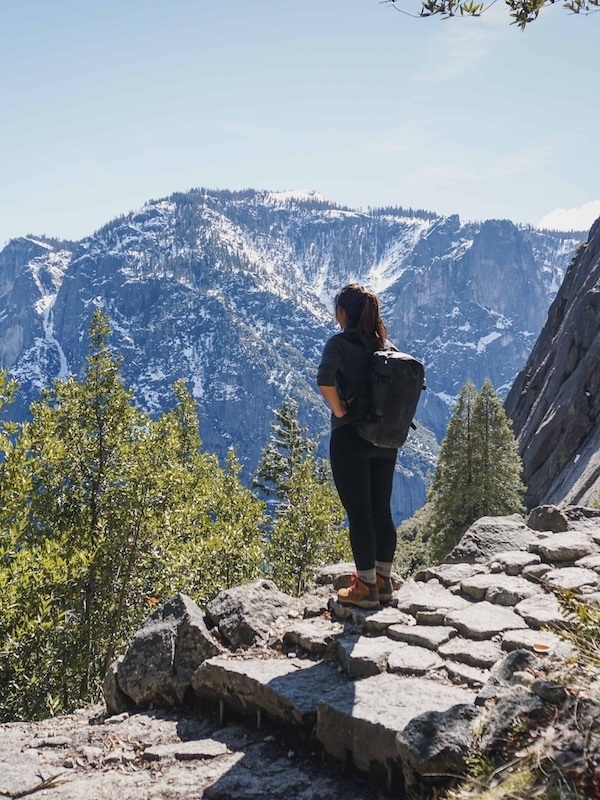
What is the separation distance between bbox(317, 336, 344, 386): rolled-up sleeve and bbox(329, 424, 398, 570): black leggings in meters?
0.61

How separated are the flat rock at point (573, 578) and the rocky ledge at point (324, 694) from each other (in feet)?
0.13

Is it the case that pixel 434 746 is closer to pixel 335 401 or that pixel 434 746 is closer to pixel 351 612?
pixel 351 612

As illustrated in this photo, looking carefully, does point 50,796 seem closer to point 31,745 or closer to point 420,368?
point 31,745

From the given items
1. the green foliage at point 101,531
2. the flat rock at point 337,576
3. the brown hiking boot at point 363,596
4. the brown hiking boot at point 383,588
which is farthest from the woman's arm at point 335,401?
the green foliage at point 101,531

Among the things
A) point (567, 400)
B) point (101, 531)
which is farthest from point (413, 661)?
point (567, 400)

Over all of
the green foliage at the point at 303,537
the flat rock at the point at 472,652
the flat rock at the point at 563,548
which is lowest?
the green foliage at the point at 303,537

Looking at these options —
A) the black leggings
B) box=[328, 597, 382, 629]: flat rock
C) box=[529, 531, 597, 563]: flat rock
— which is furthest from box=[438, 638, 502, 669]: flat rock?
box=[529, 531, 597, 563]: flat rock

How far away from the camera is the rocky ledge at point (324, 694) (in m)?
4.21

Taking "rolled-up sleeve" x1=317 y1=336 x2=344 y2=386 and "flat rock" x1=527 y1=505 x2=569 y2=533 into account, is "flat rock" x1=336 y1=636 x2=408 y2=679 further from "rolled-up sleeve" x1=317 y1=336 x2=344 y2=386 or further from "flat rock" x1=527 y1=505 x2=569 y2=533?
"flat rock" x1=527 y1=505 x2=569 y2=533

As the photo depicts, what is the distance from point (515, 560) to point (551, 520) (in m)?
2.66

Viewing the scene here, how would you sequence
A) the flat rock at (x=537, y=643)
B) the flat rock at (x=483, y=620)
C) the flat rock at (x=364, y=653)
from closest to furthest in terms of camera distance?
the flat rock at (x=537, y=643)
the flat rock at (x=364, y=653)
the flat rock at (x=483, y=620)

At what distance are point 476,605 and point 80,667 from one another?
1013 centimetres

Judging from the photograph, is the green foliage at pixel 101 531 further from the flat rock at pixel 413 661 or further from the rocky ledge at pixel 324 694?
the flat rock at pixel 413 661

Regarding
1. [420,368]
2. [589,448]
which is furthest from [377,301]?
[589,448]
